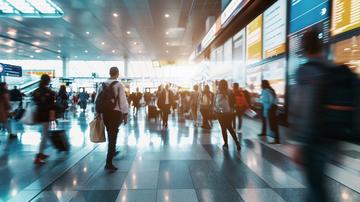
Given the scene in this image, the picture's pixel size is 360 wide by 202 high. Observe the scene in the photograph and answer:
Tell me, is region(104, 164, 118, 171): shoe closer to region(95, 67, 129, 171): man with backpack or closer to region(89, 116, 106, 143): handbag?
region(95, 67, 129, 171): man with backpack

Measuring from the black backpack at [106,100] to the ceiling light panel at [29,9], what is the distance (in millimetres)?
13676

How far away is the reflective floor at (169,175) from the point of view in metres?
3.83

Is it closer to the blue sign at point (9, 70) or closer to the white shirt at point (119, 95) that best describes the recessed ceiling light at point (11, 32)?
the blue sign at point (9, 70)

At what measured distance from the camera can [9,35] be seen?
25031 millimetres

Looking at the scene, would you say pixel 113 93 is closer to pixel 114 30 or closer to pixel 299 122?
pixel 299 122

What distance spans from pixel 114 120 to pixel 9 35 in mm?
24830

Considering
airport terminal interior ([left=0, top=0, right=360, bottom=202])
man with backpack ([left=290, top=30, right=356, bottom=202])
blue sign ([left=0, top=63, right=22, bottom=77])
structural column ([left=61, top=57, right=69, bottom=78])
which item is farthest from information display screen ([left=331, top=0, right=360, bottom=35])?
structural column ([left=61, top=57, right=69, bottom=78])

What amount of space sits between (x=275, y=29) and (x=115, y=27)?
14.7 meters

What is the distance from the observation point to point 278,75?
8.41 meters

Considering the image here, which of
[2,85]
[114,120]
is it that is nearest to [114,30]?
[2,85]

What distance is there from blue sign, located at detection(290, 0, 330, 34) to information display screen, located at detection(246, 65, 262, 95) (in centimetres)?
260

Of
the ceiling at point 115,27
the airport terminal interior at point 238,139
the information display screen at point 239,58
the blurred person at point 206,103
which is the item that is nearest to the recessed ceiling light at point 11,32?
the ceiling at point 115,27

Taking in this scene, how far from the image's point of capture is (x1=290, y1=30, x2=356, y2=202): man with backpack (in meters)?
2.18

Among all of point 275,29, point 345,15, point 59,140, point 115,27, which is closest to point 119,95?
point 59,140
